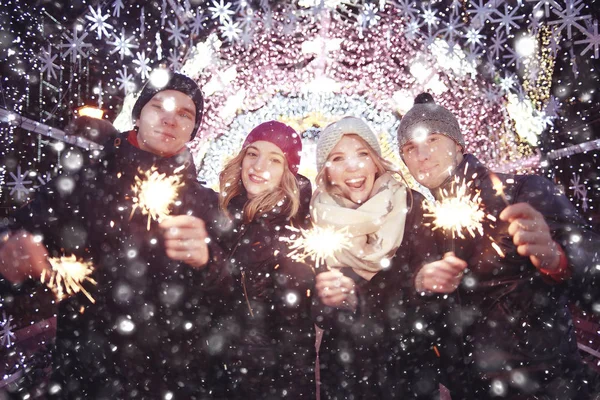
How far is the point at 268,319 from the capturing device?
213 cm

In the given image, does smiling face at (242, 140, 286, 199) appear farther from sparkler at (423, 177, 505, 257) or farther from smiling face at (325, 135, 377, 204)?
sparkler at (423, 177, 505, 257)

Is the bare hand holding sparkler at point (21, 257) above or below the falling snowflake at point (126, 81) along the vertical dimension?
below

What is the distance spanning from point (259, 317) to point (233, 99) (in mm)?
5742

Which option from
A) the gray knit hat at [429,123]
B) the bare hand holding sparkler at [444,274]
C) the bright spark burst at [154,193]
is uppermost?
the gray knit hat at [429,123]

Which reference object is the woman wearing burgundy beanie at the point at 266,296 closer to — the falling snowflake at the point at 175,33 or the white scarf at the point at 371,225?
the white scarf at the point at 371,225

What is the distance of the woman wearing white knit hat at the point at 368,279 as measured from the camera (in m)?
2.06

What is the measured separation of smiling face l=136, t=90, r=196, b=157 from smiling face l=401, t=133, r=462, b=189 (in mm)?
1369

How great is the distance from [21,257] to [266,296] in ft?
4.15

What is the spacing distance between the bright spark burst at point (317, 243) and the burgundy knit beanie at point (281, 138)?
48 centimetres

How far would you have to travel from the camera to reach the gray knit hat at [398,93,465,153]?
2324 mm

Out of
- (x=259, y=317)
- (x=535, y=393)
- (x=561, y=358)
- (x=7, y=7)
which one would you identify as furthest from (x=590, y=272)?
(x=7, y=7)

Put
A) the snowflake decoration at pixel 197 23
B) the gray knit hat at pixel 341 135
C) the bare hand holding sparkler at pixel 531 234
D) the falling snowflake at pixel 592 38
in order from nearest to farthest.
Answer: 1. the bare hand holding sparkler at pixel 531 234
2. the gray knit hat at pixel 341 135
3. the falling snowflake at pixel 592 38
4. the snowflake decoration at pixel 197 23

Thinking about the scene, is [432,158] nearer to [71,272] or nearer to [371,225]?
[371,225]

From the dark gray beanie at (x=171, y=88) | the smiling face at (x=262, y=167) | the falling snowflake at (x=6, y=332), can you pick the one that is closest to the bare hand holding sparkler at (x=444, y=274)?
the smiling face at (x=262, y=167)
